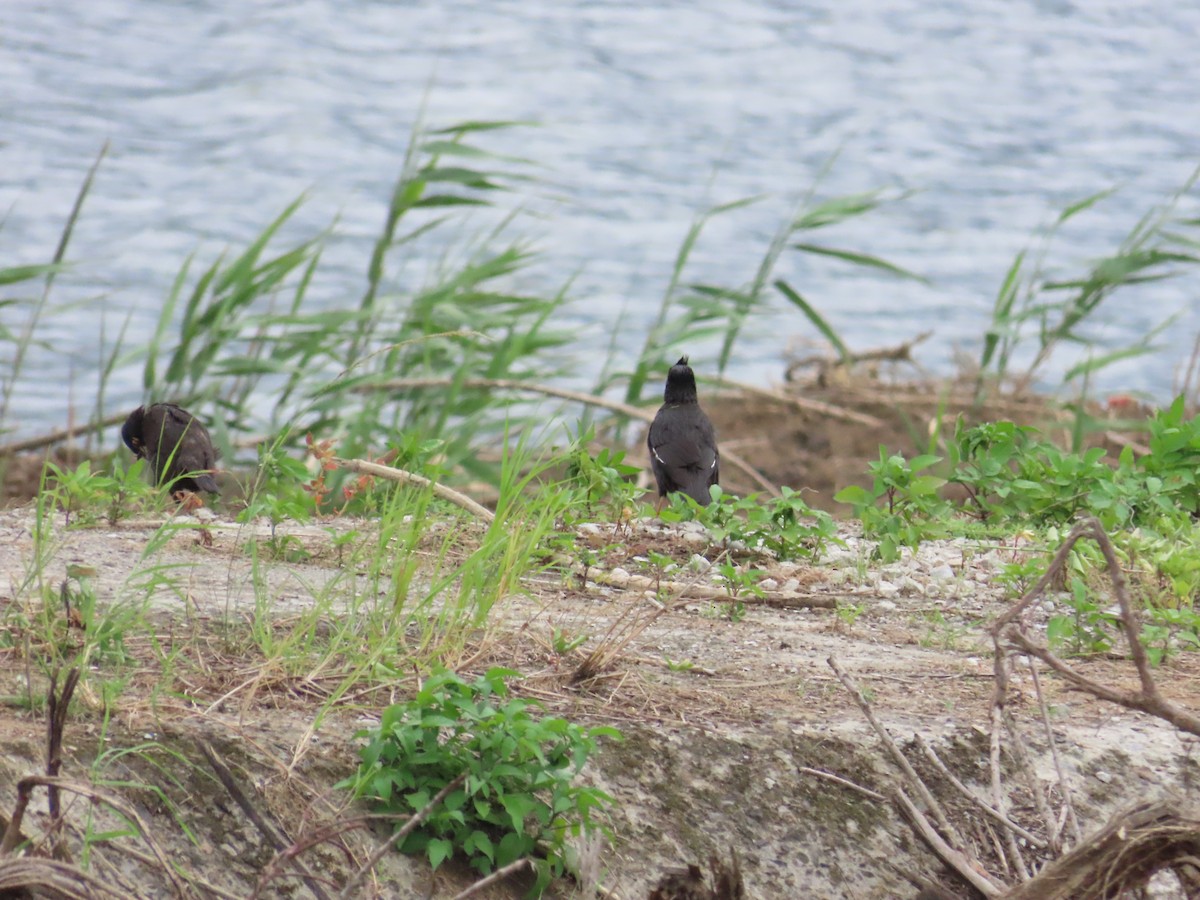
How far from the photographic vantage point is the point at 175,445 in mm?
4207

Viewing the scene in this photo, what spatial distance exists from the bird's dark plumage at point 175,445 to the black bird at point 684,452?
1.49 meters

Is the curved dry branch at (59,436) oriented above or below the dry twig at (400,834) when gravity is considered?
below

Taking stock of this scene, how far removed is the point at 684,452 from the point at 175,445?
1669 mm

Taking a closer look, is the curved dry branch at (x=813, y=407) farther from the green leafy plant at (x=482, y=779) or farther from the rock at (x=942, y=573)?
the green leafy plant at (x=482, y=779)

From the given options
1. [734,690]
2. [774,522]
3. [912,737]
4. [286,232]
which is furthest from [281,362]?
[286,232]

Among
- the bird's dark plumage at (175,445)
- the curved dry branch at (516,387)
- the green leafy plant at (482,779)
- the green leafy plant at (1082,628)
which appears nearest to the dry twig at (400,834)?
the green leafy plant at (482,779)

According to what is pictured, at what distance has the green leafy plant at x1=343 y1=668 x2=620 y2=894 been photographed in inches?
87.0

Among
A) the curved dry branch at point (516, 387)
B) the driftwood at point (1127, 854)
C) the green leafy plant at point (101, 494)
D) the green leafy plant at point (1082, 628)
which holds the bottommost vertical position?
the curved dry branch at point (516, 387)

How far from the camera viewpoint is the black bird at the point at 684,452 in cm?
485

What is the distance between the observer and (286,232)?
9.38 meters

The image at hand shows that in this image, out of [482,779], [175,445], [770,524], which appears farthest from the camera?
[175,445]

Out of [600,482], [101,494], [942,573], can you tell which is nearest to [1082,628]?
[942,573]

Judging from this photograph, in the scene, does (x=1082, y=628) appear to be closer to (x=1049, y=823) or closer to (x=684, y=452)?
(x=1049, y=823)

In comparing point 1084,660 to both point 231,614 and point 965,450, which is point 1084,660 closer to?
point 965,450
